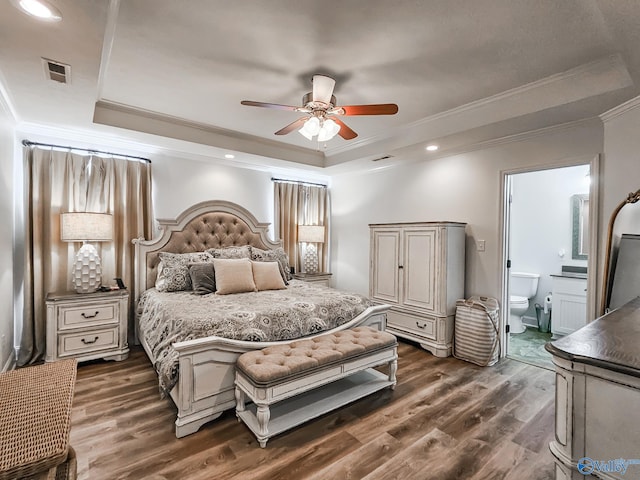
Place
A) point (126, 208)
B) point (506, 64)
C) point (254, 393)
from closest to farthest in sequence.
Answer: point (254, 393)
point (506, 64)
point (126, 208)

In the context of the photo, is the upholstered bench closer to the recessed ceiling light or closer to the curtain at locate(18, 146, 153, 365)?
the recessed ceiling light

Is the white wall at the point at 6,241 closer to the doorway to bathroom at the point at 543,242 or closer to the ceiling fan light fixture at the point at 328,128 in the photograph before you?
the ceiling fan light fixture at the point at 328,128

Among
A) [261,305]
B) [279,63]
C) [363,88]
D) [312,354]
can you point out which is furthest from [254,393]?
[363,88]

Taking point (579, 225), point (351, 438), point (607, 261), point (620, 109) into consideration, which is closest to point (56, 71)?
point (351, 438)

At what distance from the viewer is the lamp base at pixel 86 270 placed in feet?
10.6

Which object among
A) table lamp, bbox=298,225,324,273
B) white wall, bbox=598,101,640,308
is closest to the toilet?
white wall, bbox=598,101,640,308

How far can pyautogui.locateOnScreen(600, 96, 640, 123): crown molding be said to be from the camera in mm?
2301

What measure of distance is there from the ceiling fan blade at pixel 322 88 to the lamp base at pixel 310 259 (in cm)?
300

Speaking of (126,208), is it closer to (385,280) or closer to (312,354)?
(312,354)

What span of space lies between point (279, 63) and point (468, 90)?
1.60 metres

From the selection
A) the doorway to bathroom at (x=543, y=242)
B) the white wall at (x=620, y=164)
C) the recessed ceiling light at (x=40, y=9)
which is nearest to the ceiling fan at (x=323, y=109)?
the recessed ceiling light at (x=40, y=9)

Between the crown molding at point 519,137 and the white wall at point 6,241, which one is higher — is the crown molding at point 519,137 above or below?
above

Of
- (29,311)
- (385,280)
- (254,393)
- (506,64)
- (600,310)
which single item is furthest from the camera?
(385,280)

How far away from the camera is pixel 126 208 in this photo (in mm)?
3746
